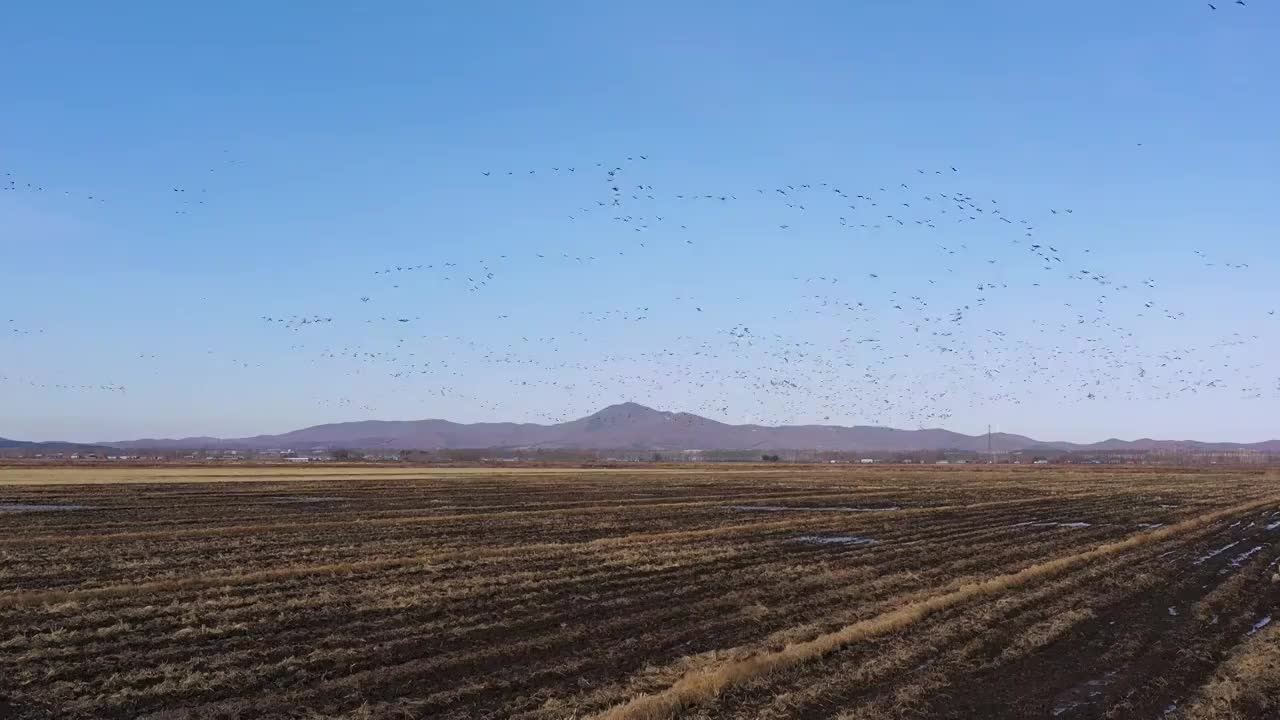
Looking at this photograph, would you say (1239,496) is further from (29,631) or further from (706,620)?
(29,631)

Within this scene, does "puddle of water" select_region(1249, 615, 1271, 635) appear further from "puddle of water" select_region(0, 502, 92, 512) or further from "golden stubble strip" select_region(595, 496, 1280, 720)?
"puddle of water" select_region(0, 502, 92, 512)

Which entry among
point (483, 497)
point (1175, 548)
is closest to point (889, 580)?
point (1175, 548)

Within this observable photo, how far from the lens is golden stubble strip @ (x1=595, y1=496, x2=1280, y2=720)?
10516 mm

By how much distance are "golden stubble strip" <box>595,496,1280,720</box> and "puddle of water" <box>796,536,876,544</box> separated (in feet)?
20.0

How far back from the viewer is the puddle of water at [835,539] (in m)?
28.6

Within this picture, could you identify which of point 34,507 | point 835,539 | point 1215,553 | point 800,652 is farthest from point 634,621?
point 34,507

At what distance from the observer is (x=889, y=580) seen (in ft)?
66.6

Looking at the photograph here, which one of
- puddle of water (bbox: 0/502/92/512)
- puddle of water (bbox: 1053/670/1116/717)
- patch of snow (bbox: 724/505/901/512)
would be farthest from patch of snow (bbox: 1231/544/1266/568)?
puddle of water (bbox: 0/502/92/512)

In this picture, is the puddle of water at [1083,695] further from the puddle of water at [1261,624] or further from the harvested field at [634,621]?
the puddle of water at [1261,624]

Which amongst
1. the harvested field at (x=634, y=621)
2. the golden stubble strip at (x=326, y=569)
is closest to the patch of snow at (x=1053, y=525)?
the harvested field at (x=634, y=621)

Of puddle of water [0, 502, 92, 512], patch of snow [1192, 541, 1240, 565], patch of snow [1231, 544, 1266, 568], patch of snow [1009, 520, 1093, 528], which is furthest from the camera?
puddle of water [0, 502, 92, 512]

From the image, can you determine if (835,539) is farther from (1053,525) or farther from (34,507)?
(34,507)

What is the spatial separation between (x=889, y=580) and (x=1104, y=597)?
12.7 ft

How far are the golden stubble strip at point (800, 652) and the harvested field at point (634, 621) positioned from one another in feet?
0.17
